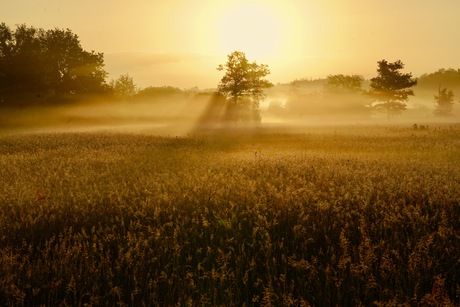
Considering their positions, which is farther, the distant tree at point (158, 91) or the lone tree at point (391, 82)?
the distant tree at point (158, 91)

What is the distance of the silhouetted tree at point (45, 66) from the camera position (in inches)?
1922

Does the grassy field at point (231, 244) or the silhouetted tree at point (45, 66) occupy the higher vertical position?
the silhouetted tree at point (45, 66)

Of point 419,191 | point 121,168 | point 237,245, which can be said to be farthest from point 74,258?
point 121,168

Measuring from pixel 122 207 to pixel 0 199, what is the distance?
220 centimetres

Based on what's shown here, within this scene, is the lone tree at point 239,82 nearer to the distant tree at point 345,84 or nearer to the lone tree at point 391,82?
the lone tree at point 391,82

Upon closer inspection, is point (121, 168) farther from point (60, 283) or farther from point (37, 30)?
point (37, 30)

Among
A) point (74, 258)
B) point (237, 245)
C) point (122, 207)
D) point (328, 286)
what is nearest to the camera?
point (328, 286)

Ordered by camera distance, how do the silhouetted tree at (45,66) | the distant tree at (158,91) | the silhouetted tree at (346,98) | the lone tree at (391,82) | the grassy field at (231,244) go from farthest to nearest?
the silhouetted tree at (346,98)
the distant tree at (158,91)
the lone tree at (391,82)
the silhouetted tree at (45,66)
the grassy field at (231,244)

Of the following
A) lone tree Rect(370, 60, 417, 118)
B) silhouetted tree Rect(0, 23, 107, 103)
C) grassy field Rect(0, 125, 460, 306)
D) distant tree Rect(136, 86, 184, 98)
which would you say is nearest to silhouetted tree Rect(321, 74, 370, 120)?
lone tree Rect(370, 60, 417, 118)

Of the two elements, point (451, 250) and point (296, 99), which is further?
point (296, 99)

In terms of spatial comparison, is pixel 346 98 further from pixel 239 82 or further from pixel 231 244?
pixel 231 244

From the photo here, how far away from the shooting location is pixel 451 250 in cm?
406

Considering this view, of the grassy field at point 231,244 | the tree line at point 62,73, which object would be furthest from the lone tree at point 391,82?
the grassy field at point 231,244

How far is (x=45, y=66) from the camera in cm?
5088
